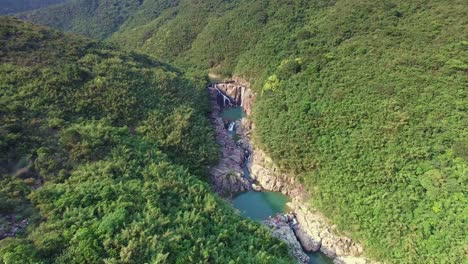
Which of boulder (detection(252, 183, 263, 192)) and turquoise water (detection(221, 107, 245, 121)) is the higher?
turquoise water (detection(221, 107, 245, 121))

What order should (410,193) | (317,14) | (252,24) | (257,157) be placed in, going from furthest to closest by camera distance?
(252,24), (317,14), (257,157), (410,193)

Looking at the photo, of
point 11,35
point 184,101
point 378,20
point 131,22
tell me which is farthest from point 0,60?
point 131,22

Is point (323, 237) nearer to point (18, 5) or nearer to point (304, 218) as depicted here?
point (304, 218)

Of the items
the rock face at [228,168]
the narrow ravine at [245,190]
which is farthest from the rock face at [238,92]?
the rock face at [228,168]

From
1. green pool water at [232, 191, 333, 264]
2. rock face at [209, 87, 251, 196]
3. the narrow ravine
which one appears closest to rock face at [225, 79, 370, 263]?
the narrow ravine

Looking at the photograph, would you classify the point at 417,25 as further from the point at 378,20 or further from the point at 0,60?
the point at 0,60

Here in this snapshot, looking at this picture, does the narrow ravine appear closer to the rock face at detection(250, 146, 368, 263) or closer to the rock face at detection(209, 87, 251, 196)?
the rock face at detection(209, 87, 251, 196)

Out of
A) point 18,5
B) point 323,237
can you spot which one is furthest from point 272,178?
point 18,5

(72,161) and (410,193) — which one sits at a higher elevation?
(72,161)
